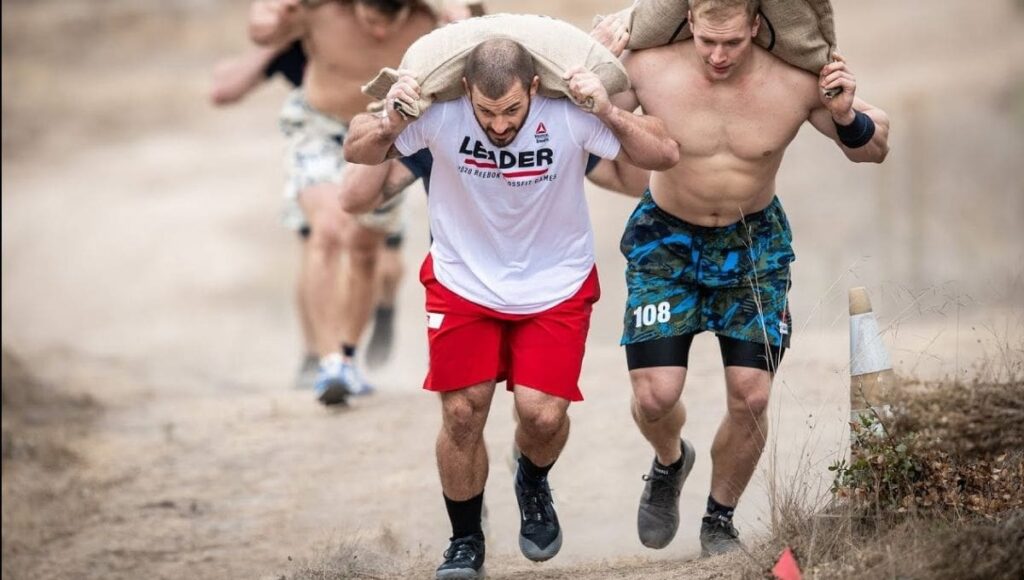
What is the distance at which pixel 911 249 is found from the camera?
15586mm

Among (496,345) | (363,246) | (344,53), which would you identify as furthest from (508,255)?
(363,246)

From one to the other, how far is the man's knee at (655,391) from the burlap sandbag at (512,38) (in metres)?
1.09

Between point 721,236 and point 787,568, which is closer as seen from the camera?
point 787,568

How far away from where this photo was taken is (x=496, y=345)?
5340 mm

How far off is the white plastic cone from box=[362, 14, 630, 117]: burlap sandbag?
1.24 meters

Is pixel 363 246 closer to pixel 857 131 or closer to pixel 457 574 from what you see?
pixel 457 574

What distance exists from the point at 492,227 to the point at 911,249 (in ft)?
36.6

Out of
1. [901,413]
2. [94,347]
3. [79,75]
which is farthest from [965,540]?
[79,75]

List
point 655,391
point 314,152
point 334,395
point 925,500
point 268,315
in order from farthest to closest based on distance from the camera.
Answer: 1. point 268,315
2. point 314,152
3. point 334,395
4. point 655,391
5. point 925,500

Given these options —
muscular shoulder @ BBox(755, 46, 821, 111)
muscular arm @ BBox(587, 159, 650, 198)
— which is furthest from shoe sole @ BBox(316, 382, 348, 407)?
muscular shoulder @ BBox(755, 46, 821, 111)

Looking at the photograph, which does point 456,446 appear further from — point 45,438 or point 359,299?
point 45,438

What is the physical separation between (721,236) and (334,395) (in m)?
4.02

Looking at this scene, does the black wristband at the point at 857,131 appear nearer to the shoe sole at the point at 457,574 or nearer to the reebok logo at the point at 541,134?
the reebok logo at the point at 541,134

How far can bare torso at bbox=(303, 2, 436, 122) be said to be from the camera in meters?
8.66
